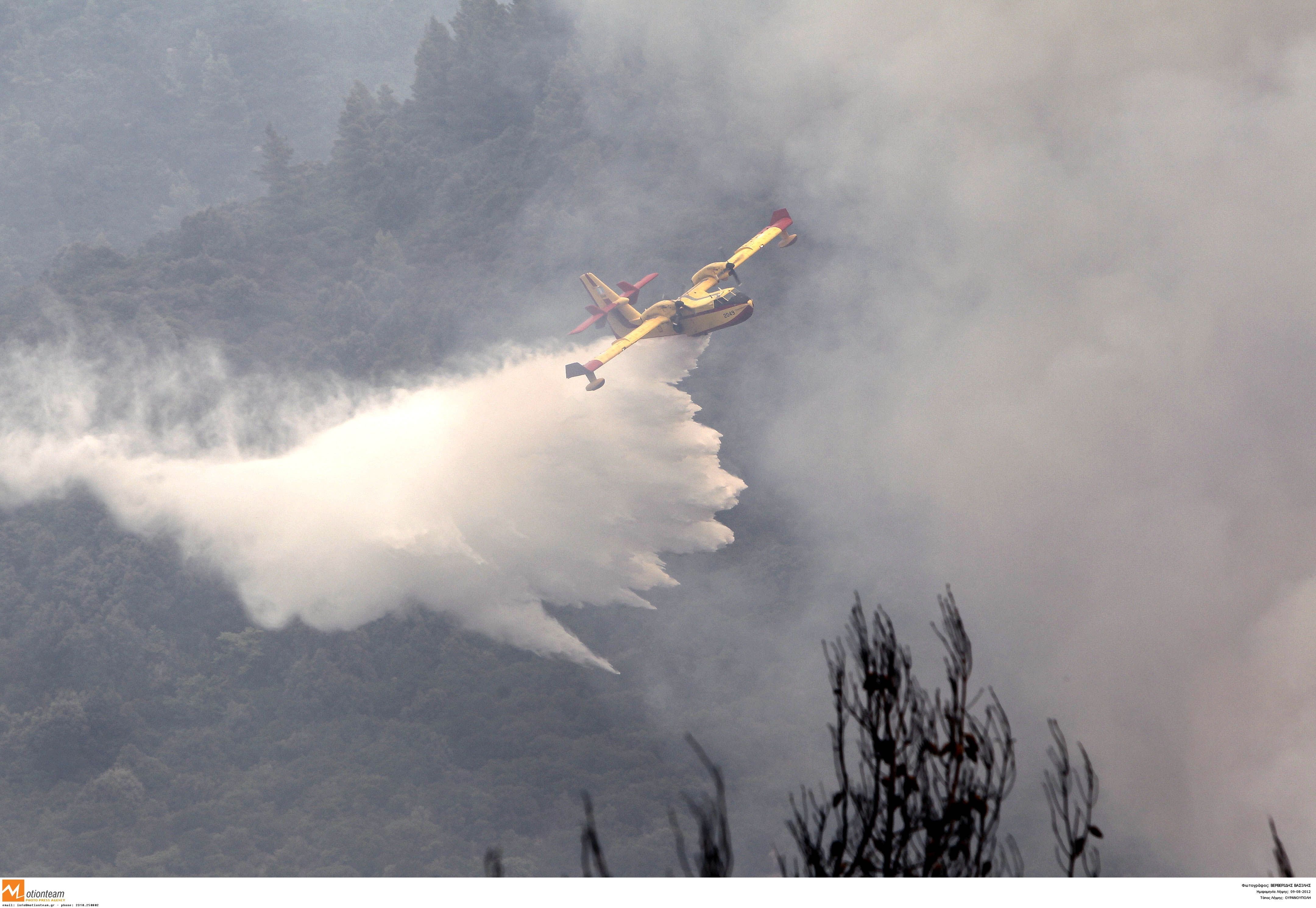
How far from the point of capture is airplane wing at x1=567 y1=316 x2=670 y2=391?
36125 mm

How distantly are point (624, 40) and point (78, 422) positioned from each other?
132ft

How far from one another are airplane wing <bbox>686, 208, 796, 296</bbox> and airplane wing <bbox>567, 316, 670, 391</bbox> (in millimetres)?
1559

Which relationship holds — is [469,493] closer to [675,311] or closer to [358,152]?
[675,311]

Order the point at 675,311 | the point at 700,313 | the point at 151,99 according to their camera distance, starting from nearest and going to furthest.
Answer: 1. the point at 700,313
2. the point at 675,311
3. the point at 151,99

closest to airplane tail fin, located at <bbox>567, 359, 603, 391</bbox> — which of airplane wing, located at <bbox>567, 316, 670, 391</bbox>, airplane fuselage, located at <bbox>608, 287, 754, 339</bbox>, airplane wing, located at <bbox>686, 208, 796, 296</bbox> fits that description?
airplane wing, located at <bbox>567, 316, 670, 391</bbox>

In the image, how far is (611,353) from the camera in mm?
38625

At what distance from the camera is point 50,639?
66.2 m

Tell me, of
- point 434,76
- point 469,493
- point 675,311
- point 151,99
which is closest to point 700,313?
point 675,311

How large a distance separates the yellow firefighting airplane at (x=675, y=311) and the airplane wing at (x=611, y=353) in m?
0.02

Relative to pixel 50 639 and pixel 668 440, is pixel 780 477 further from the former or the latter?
pixel 50 639

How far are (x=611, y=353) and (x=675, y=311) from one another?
2.87 meters

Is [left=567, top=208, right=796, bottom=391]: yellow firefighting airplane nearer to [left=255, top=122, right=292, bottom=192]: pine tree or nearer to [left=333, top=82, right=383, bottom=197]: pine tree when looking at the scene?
[left=333, top=82, right=383, bottom=197]: pine tree
